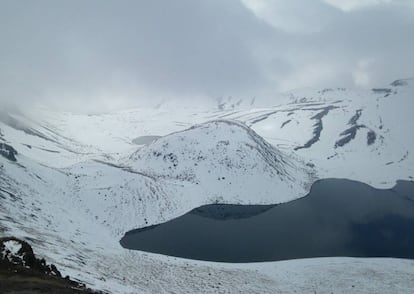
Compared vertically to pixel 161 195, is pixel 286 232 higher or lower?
lower

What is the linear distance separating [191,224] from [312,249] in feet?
67.8

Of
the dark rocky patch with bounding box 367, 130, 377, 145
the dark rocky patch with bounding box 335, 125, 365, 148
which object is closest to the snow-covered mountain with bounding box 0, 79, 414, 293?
the dark rocky patch with bounding box 367, 130, 377, 145

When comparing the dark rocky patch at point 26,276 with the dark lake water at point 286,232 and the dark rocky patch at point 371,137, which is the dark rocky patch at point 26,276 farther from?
the dark rocky patch at point 371,137

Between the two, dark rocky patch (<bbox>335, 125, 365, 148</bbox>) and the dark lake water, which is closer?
the dark lake water

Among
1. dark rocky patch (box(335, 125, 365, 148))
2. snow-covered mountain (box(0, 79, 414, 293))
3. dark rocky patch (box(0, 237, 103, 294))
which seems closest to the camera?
dark rocky patch (box(0, 237, 103, 294))

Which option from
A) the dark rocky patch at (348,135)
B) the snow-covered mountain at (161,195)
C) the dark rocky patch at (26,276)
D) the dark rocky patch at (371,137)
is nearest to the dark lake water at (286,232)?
the snow-covered mountain at (161,195)

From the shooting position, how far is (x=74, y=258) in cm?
3588

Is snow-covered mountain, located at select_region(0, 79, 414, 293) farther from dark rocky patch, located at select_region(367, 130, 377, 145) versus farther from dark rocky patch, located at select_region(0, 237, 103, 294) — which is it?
dark rocky patch, located at select_region(367, 130, 377, 145)

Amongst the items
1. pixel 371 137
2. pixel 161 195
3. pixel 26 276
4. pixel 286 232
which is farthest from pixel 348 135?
pixel 26 276

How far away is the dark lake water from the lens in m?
55.1

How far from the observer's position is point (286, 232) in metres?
64.9

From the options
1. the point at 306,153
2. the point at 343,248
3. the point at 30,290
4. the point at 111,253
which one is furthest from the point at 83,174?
the point at 306,153

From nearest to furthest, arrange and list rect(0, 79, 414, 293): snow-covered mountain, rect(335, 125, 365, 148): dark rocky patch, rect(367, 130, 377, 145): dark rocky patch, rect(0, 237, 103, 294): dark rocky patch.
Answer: rect(0, 237, 103, 294): dark rocky patch < rect(0, 79, 414, 293): snow-covered mountain < rect(367, 130, 377, 145): dark rocky patch < rect(335, 125, 365, 148): dark rocky patch

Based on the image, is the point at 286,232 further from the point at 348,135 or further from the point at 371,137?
the point at 348,135
